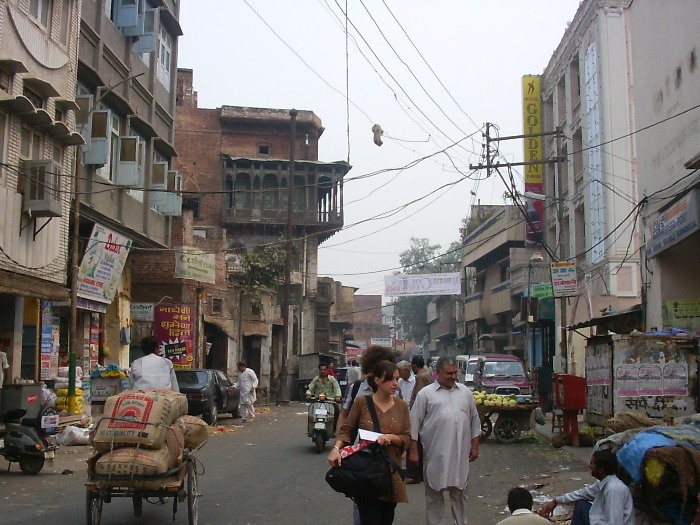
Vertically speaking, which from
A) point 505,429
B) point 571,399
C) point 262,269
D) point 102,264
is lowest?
point 505,429

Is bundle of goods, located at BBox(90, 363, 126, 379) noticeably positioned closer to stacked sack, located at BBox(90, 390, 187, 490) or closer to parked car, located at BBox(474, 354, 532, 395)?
parked car, located at BBox(474, 354, 532, 395)

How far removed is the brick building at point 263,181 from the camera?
53.2 meters

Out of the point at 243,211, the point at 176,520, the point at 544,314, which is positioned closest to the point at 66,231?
the point at 176,520

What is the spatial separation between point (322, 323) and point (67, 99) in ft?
127

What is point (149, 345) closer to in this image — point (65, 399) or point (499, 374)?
point (65, 399)

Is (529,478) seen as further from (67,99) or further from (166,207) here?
(166,207)

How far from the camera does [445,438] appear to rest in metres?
7.24

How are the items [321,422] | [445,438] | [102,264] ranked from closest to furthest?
[445,438], [321,422], [102,264]

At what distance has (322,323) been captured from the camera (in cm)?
5728

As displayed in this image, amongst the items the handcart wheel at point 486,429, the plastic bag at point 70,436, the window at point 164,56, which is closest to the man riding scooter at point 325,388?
the handcart wheel at point 486,429

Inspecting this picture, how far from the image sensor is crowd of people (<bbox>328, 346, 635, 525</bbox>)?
602cm

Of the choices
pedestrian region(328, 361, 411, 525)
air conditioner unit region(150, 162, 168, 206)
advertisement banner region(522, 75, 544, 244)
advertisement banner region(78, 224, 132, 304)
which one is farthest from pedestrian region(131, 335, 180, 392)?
advertisement banner region(522, 75, 544, 244)

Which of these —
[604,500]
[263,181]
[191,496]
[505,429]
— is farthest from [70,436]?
[263,181]

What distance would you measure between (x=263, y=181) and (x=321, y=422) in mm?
38977
